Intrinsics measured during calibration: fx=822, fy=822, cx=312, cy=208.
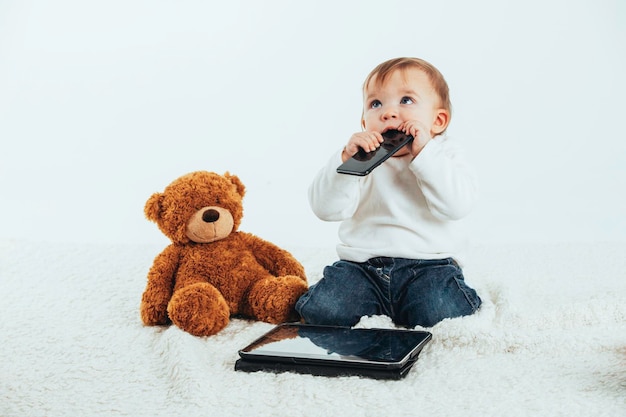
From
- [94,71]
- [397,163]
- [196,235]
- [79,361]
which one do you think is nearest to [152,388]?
[79,361]

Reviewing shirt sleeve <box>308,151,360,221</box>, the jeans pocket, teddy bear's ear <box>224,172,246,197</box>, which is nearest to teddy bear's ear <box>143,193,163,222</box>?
teddy bear's ear <box>224,172,246,197</box>

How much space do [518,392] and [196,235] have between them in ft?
1.82

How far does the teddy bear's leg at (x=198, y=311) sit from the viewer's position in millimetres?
1106

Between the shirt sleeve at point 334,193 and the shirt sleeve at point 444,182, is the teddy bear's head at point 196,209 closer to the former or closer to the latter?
the shirt sleeve at point 334,193

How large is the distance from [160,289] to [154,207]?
0.41 feet

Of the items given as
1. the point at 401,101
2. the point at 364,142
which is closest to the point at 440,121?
the point at 401,101

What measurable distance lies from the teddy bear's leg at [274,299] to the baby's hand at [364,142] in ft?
0.69

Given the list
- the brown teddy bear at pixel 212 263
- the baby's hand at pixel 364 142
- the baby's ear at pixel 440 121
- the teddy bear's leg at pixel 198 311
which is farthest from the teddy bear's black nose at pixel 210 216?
the baby's ear at pixel 440 121

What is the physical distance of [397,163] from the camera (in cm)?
124

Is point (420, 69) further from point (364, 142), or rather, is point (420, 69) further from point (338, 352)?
point (338, 352)

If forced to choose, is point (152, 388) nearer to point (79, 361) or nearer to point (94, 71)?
point (79, 361)

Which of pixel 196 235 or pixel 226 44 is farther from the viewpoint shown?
pixel 226 44

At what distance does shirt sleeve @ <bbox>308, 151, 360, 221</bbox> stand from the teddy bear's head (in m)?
0.13

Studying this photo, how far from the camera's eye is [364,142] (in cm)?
113
